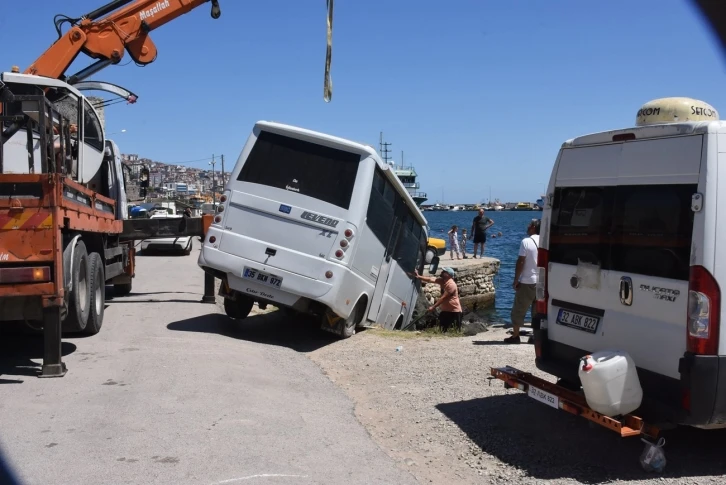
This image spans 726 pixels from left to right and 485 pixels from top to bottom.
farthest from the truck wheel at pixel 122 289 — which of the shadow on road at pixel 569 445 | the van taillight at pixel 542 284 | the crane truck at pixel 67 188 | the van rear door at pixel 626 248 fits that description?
the van rear door at pixel 626 248

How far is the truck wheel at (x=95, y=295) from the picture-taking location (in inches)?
392

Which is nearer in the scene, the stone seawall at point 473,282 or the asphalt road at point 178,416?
the asphalt road at point 178,416

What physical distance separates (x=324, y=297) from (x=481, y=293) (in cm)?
1780

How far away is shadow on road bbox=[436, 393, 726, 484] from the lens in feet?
17.5

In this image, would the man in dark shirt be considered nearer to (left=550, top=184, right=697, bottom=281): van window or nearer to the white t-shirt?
the white t-shirt

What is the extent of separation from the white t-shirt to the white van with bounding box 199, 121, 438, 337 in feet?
7.67

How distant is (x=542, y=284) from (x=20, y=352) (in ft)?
21.1

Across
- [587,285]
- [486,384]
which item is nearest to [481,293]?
[486,384]

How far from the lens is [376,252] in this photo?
451 inches

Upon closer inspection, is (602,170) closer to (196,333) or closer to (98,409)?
(98,409)

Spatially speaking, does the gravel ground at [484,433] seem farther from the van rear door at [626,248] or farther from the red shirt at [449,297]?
the red shirt at [449,297]

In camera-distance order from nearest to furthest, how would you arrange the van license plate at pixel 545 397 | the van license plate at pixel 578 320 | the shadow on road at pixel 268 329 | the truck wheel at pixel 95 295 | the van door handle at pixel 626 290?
the van door handle at pixel 626 290, the van license plate at pixel 545 397, the van license plate at pixel 578 320, the truck wheel at pixel 95 295, the shadow on road at pixel 268 329

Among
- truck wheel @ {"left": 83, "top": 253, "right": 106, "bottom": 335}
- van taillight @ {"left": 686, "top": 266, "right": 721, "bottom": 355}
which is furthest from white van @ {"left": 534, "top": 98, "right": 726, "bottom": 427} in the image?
truck wheel @ {"left": 83, "top": 253, "right": 106, "bottom": 335}

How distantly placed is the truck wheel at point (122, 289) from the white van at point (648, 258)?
11.4 metres
